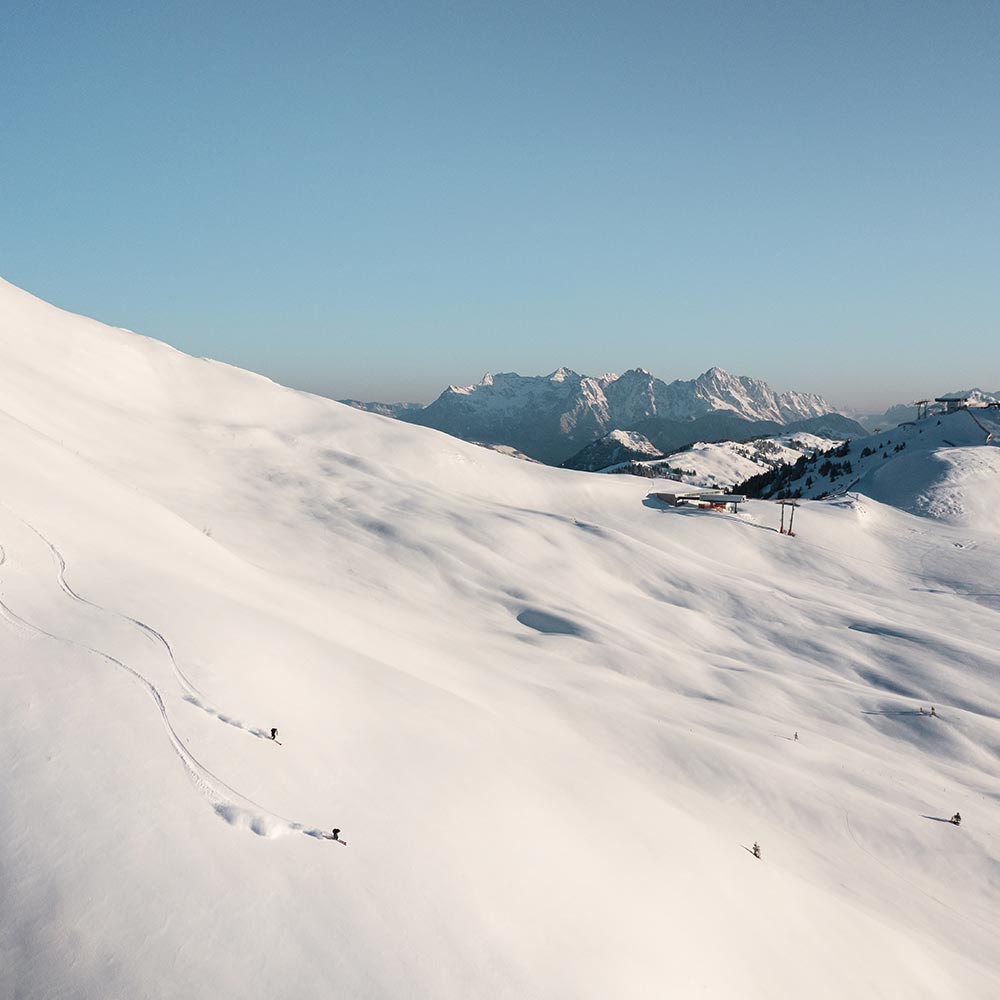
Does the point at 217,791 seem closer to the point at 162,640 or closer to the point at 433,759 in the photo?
the point at 162,640

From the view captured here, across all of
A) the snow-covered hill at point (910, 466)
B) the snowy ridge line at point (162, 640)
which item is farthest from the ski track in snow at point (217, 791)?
the snow-covered hill at point (910, 466)

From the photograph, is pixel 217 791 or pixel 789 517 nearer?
pixel 217 791

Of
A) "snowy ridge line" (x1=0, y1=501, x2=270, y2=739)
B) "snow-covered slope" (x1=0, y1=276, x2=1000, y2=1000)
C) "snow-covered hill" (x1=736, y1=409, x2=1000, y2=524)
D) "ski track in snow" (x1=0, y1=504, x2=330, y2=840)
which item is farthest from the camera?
"snow-covered hill" (x1=736, y1=409, x2=1000, y2=524)

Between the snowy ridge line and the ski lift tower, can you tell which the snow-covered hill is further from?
the snowy ridge line

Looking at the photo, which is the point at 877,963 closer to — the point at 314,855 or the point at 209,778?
the point at 314,855

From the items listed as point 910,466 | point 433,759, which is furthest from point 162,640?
point 910,466

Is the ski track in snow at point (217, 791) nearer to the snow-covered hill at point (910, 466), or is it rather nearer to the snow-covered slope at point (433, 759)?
the snow-covered slope at point (433, 759)

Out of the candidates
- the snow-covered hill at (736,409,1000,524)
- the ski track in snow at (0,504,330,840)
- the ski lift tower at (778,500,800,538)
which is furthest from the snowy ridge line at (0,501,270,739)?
the snow-covered hill at (736,409,1000,524)
